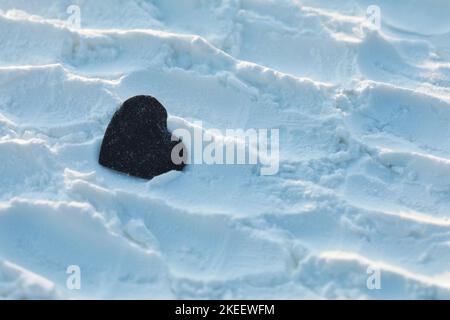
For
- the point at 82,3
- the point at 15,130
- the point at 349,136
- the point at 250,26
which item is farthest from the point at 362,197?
the point at 82,3

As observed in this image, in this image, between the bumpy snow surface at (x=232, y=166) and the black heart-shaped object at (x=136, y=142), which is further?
the black heart-shaped object at (x=136, y=142)

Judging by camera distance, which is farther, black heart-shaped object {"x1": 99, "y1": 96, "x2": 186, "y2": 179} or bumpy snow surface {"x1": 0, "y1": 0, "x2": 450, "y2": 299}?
black heart-shaped object {"x1": 99, "y1": 96, "x2": 186, "y2": 179}

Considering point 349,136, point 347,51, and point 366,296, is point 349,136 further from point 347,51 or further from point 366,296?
point 366,296
